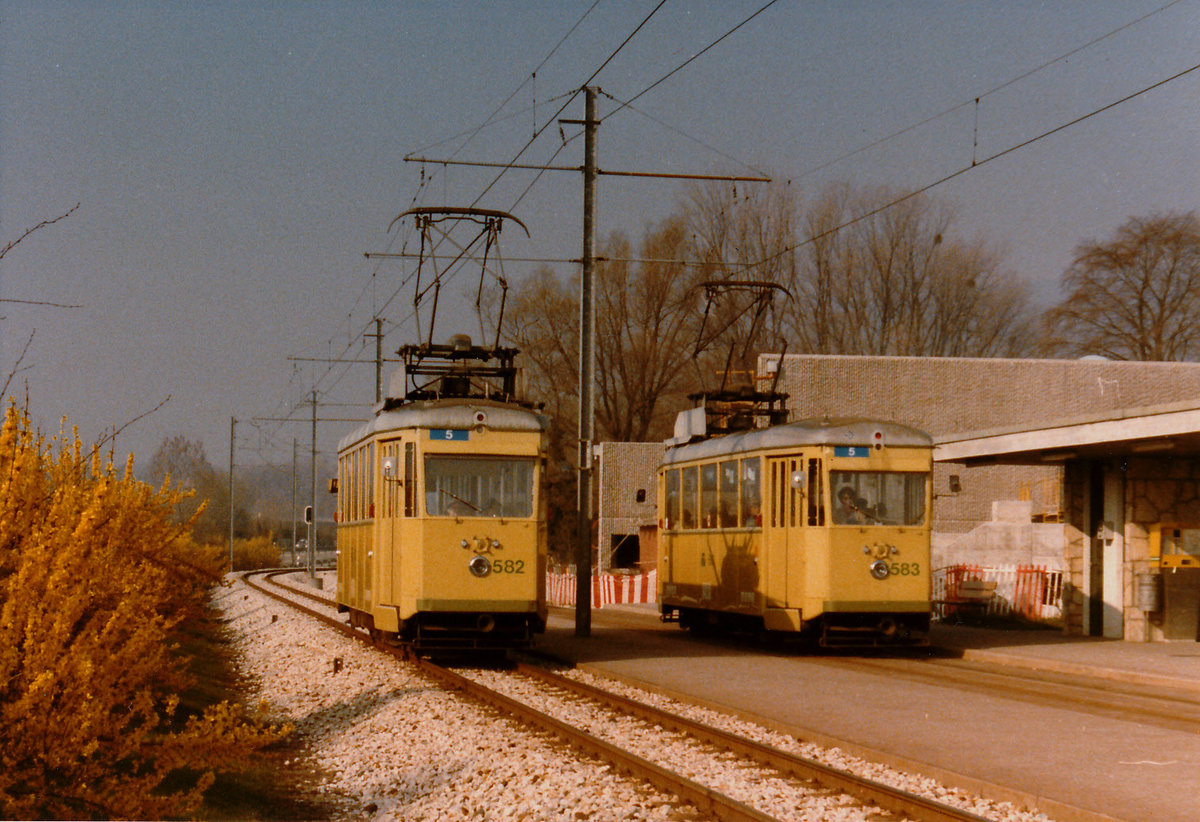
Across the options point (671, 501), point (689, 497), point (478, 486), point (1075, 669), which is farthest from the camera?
point (671, 501)

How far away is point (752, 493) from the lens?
774 inches

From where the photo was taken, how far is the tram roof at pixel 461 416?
54.6 ft

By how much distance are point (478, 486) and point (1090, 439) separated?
882cm

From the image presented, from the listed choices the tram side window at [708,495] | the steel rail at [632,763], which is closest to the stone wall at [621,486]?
the tram side window at [708,495]

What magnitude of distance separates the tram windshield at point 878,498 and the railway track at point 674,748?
456cm

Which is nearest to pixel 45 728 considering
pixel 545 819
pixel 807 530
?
pixel 545 819

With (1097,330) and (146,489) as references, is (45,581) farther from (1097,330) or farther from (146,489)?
(1097,330)

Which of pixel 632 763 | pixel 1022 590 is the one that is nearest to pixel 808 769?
pixel 632 763

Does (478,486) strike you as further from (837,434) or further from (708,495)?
(708,495)

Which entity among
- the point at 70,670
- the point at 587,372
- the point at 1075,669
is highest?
the point at 587,372

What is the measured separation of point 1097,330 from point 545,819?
61.8 m

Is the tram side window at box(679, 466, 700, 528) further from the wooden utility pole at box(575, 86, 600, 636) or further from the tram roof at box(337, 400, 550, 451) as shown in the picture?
the tram roof at box(337, 400, 550, 451)

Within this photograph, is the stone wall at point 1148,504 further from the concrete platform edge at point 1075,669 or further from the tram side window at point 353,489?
the tram side window at point 353,489

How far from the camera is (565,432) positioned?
58.6m
